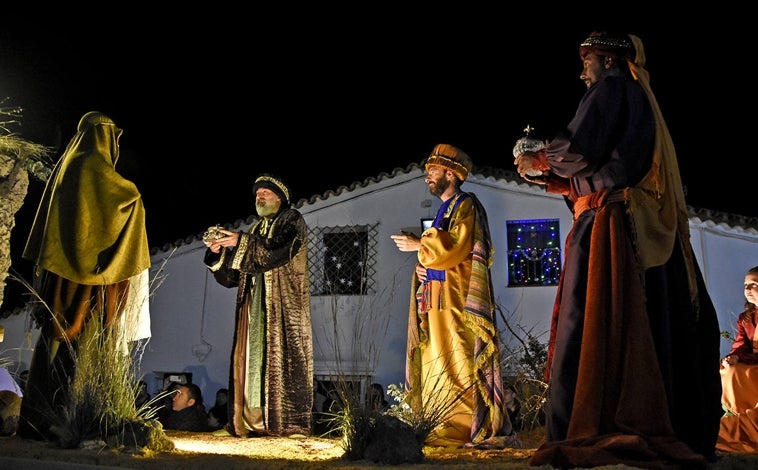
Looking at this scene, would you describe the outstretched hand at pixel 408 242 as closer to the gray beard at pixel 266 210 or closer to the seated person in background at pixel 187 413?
the gray beard at pixel 266 210

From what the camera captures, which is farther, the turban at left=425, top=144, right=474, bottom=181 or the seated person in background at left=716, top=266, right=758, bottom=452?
the turban at left=425, top=144, right=474, bottom=181

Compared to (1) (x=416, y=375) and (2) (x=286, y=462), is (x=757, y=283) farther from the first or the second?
(2) (x=286, y=462)

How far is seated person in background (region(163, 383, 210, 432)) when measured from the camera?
26.3ft

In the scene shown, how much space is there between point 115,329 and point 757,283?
4.28 metres

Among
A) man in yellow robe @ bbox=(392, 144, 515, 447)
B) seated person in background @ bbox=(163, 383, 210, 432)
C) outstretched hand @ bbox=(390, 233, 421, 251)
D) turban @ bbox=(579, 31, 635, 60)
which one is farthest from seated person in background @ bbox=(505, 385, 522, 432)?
turban @ bbox=(579, 31, 635, 60)

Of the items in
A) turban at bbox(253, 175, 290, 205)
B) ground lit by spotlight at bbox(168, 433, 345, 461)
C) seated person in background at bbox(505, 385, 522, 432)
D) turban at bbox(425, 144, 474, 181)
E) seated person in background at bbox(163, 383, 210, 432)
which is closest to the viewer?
ground lit by spotlight at bbox(168, 433, 345, 461)

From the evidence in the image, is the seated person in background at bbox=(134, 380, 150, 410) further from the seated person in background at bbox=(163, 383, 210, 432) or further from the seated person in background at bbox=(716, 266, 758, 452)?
the seated person in background at bbox=(716, 266, 758, 452)

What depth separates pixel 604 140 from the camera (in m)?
3.26

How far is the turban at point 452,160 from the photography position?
5070 mm

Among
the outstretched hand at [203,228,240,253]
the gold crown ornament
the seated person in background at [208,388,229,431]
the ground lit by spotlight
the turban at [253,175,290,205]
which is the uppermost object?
the turban at [253,175,290,205]

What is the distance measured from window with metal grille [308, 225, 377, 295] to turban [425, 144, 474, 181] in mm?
8075

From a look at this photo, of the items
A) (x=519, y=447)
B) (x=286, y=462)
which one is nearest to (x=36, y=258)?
(x=286, y=462)

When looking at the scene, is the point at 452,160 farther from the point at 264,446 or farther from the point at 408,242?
the point at 264,446

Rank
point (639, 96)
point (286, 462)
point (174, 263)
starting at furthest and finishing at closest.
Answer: point (174, 263) < point (639, 96) < point (286, 462)
